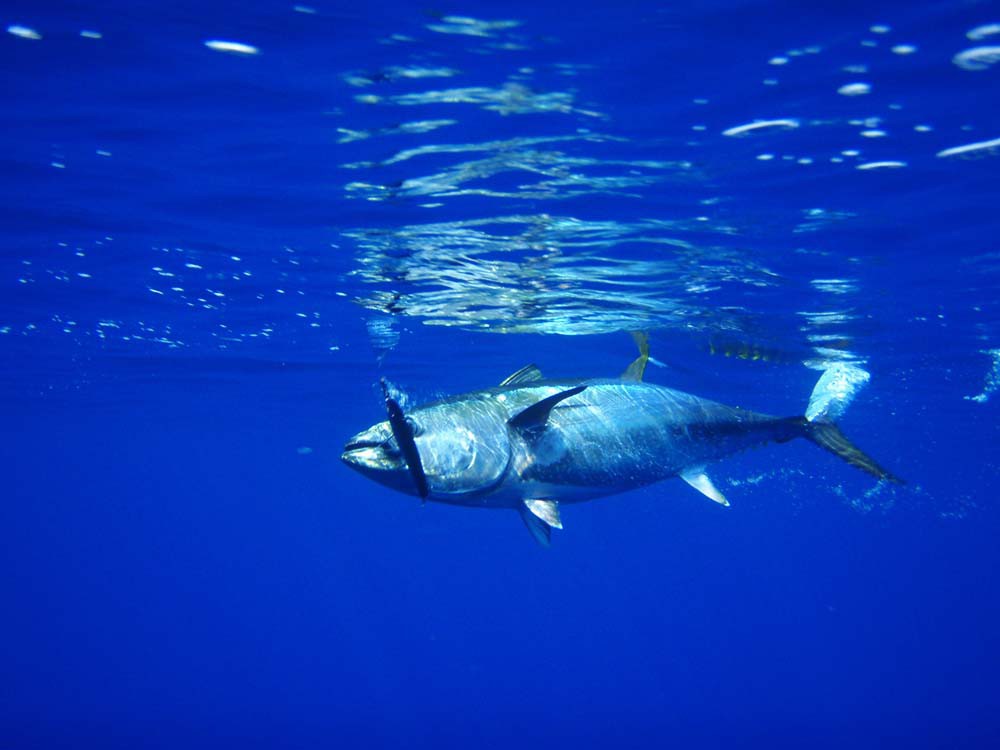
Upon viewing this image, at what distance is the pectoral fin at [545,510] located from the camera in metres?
4.85

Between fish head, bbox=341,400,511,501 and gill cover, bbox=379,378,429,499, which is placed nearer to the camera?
gill cover, bbox=379,378,429,499

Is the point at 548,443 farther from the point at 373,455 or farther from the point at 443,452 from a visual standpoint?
the point at 373,455

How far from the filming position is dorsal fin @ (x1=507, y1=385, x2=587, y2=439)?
4.37 meters

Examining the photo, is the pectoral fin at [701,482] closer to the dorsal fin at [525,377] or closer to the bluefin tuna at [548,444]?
the bluefin tuna at [548,444]

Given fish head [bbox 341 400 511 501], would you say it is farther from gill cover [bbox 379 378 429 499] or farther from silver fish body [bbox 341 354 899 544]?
gill cover [bbox 379 378 429 499]

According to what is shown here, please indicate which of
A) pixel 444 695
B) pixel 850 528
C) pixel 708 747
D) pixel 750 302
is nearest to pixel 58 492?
pixel 444 695

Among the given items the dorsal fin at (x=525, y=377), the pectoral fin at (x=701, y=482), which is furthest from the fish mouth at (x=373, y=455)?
the pectoral fin at (x=701, y=482)

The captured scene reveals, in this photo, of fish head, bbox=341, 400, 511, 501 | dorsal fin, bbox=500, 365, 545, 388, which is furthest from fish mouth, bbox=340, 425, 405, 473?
dorsal fin, bbox=500, 365, 545, 388

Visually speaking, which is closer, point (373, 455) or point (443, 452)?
point (373, 455)

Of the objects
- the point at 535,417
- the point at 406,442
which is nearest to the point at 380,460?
the point at 406,442

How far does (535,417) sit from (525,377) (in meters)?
1.09

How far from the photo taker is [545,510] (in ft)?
16.2

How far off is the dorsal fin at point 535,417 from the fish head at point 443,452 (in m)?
0.13

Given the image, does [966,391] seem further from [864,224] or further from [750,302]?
[864,224]
